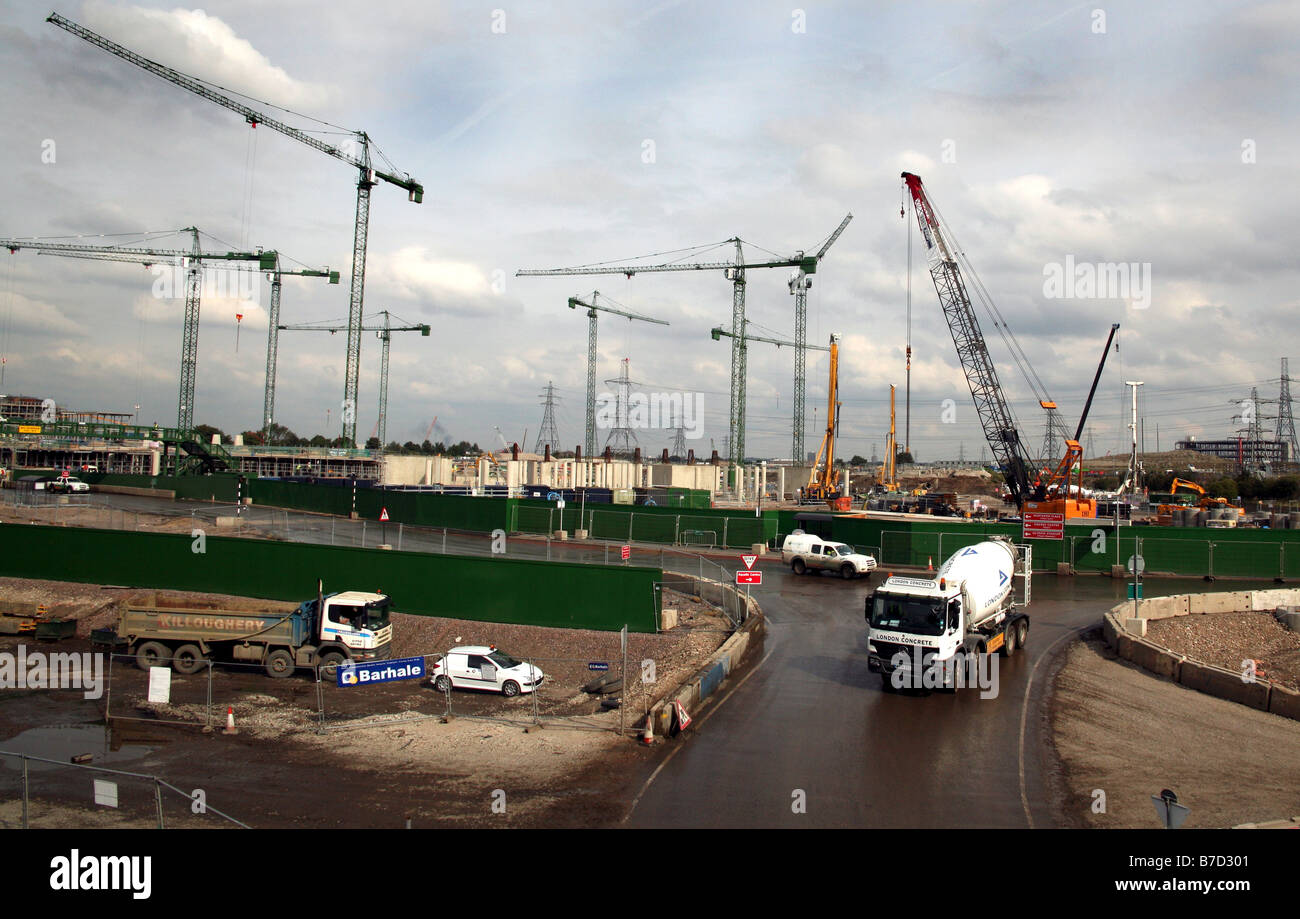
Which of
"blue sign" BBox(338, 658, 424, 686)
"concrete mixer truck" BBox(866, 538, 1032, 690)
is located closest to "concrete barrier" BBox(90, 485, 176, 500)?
"blue sign" BBox(338, 658, 424, 686)

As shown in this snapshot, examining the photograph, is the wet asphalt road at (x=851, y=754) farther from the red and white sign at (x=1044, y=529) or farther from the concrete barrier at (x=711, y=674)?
the red and white sign at (x=1044, y=529)

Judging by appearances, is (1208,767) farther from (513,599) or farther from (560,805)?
(513,599)

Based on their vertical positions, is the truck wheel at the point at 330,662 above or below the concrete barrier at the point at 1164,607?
below

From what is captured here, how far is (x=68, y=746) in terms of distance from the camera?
651 inches

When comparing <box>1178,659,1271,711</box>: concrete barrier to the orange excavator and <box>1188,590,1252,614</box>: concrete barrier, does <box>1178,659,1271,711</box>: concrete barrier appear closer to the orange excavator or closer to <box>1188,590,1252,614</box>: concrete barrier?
<box>1188,590,1252,614</box>: concrete barrier

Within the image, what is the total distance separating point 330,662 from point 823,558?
2343cm

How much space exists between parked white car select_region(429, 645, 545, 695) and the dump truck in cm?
359

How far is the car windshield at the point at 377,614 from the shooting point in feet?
76.9

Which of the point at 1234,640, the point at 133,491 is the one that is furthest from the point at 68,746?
the point at 133,491

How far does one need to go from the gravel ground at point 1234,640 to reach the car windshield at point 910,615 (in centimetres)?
1562

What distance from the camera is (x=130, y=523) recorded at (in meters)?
47.4

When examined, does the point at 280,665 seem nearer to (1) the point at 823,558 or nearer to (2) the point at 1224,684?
(1) the point at 823,558

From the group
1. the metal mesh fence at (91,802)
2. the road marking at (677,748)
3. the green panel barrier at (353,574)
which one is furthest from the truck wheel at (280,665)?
the road marking at (677,748)
